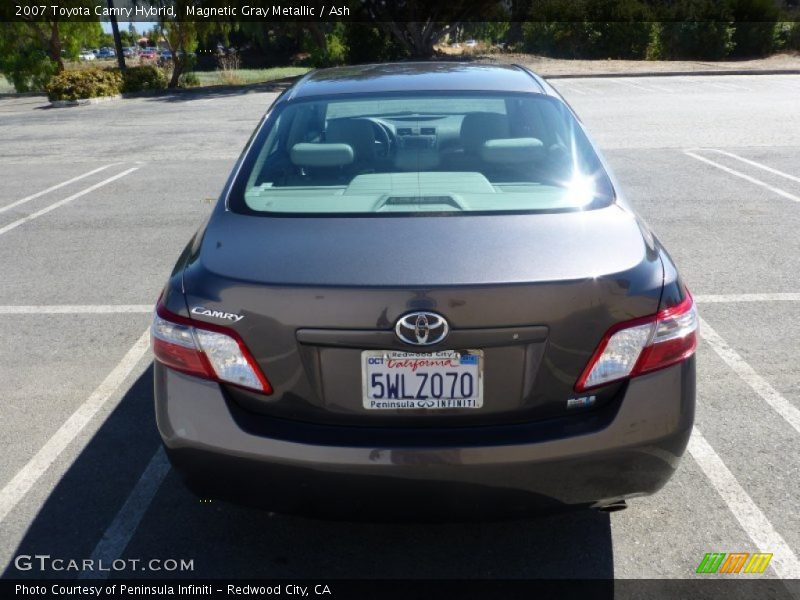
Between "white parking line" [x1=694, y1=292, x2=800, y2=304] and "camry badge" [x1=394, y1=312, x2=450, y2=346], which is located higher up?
"camry badge" [x1=394, y1=312, x2=450, y2=346]

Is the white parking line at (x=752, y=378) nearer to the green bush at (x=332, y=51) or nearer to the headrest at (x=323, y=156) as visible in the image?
the headrest at (x=323, y=156)

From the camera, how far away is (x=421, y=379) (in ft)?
7.77

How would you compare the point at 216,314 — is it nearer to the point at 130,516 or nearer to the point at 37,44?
the point at 130,516

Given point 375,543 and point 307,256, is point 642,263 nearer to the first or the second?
point 307,256

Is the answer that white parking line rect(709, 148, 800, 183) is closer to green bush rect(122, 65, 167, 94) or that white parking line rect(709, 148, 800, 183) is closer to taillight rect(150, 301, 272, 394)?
taillight rect(150, 301, 272, 394)

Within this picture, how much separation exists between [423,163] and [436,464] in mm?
1574

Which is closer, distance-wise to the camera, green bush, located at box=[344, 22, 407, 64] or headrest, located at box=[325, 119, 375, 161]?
headrest, located at box=[325, 119, 375, 161]

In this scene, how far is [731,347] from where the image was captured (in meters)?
4.66

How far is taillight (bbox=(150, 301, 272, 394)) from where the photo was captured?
8.04 ft

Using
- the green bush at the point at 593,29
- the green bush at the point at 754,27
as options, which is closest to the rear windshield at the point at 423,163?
the green bush at the point at 593,29

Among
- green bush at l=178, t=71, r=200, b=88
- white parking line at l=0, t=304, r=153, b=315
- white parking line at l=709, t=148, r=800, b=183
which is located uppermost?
white parking line at l=0, t=304, r=153, b=315

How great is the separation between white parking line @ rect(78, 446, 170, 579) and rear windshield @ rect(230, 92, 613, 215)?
122 centimetres

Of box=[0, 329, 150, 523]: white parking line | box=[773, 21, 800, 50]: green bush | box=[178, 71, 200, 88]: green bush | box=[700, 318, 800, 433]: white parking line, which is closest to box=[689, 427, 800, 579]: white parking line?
box=[700, 318, 800, 433]: white parking line

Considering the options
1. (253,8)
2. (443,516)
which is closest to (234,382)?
(443,516)
